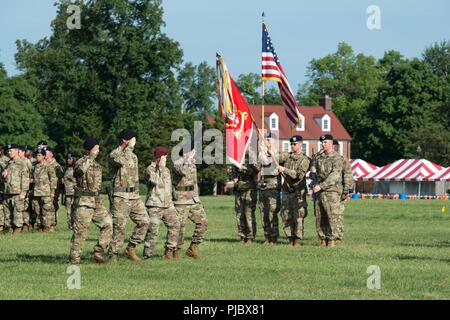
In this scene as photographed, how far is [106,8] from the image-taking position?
8262cm

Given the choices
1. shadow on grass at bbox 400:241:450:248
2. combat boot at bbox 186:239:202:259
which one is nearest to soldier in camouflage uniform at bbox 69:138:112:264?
combat boot at bbox 186:239:202:259

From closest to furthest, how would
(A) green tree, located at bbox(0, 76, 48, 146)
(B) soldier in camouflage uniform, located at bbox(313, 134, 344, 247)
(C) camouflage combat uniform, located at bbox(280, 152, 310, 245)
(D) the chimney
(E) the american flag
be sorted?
(B) soldier in camouflage uniform, located at bbox(313, 134, 344, 247) < (C) camouflage combat uniform, located at bbox(280, 152, 310, 245) < (E) the american flag < (A) green tree, located at bbox(0, 76, 48, 146) < (D) the chimney

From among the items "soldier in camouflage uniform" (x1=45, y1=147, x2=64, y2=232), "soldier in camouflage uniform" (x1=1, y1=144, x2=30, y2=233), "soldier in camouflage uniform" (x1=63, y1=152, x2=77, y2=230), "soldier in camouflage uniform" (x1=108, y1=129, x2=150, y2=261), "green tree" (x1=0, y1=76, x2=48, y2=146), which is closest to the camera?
"soldier in camouflage uniform" (x1=108, y1=129, x2=150, y2=261)

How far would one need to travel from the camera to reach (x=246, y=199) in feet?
79.2

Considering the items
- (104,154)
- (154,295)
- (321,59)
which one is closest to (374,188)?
(104,154)

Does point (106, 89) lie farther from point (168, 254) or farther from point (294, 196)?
point (168, 254)

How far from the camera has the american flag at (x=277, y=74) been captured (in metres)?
A: 25.0

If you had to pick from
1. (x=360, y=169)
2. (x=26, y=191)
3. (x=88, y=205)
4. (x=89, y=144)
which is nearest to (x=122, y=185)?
(x=88, y=205)

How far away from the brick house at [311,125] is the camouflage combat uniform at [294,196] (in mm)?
95209

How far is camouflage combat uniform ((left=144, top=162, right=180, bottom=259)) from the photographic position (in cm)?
1934

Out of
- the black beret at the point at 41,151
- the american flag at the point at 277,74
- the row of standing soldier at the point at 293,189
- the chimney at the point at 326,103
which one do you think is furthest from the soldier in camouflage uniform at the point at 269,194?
the chimney at the point at 326,103

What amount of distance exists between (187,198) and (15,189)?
31.2 feet

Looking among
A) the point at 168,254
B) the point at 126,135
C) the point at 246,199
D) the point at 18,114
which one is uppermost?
the point at 18,114

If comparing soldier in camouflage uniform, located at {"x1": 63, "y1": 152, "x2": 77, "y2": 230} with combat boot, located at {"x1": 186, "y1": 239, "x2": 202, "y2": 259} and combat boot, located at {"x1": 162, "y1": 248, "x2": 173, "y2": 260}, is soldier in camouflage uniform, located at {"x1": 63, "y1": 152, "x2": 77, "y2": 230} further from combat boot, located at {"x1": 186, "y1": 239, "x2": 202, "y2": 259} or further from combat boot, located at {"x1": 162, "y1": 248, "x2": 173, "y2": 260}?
combat boot, located at {"x1": 162, "y1": 248, "x2": 173, "y2": 260}
